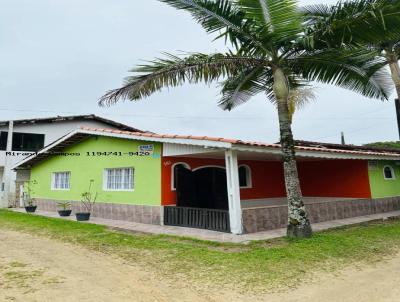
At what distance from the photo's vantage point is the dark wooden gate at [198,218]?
30.1ft

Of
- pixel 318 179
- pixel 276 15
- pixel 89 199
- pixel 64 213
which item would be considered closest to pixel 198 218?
pixel 276 15

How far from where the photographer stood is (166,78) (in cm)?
797

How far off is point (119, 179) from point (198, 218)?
424 cm

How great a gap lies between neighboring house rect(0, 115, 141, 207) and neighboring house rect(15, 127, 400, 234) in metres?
3.21

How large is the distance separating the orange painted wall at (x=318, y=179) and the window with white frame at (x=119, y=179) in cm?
328

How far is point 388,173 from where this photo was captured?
14.8 m

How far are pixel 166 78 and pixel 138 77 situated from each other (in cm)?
67

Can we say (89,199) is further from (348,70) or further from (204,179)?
(348,70)

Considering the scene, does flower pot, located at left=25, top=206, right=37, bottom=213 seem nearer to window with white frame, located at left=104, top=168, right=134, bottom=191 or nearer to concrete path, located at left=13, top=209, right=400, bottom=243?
concrete path, located at left=13, top=209, right=400, bottom=243

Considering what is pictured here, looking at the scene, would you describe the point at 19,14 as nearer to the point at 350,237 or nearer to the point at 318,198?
the point at 350,237

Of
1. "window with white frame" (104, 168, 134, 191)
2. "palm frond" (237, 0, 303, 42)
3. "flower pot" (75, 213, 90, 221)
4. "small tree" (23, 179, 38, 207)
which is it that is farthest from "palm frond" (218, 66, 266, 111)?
"small tree" (23, 179, 38, 207)

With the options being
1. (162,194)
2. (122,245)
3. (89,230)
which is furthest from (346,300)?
(89,230)

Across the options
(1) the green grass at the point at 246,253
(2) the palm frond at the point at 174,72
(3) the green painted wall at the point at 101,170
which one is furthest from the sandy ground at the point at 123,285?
(3) the green painted wall at the point at 101,170

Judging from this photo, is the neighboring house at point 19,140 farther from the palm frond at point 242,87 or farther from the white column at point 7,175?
the palm frond at point 242,87
